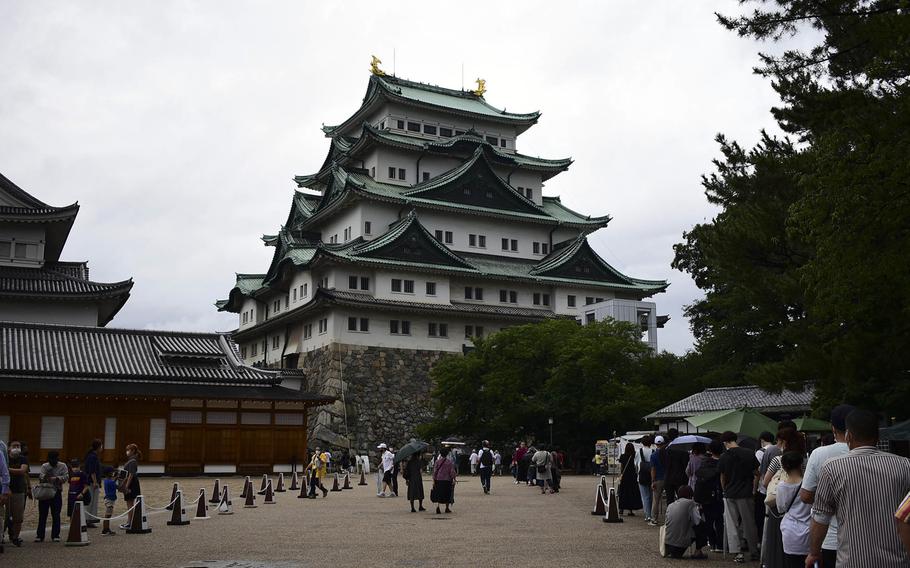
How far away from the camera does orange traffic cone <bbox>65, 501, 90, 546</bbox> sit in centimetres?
1400

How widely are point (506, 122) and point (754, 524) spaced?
2167 inches

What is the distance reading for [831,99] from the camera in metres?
13.2

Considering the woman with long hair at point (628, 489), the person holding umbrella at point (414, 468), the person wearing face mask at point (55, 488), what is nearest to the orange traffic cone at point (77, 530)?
the person wearing face mask at point (55, 488)

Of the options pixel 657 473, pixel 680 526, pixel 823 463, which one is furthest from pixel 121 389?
pixel 823 463

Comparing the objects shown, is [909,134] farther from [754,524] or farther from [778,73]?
[754,524]

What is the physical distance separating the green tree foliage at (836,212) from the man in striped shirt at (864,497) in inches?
260

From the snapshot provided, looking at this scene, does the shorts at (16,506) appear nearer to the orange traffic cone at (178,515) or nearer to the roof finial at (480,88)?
the orange traffic cone at (178,515)

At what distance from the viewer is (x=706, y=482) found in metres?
12.9

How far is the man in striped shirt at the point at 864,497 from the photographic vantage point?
5.36 meters

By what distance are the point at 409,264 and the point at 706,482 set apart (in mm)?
39201

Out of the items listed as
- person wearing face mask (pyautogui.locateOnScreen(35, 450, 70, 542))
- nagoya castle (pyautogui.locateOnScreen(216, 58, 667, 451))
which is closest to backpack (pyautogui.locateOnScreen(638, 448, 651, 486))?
person wearing face mask (pyautogui.locateOnScreen(35, 450, 70, 542))

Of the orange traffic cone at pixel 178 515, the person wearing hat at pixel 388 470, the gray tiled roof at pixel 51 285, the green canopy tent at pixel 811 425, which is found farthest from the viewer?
the gray tiled roof at pixel 51 285

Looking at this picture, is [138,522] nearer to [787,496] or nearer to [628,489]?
[628,489]

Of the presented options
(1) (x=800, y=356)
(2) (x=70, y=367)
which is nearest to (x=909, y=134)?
(1) (x=800, y=356)
